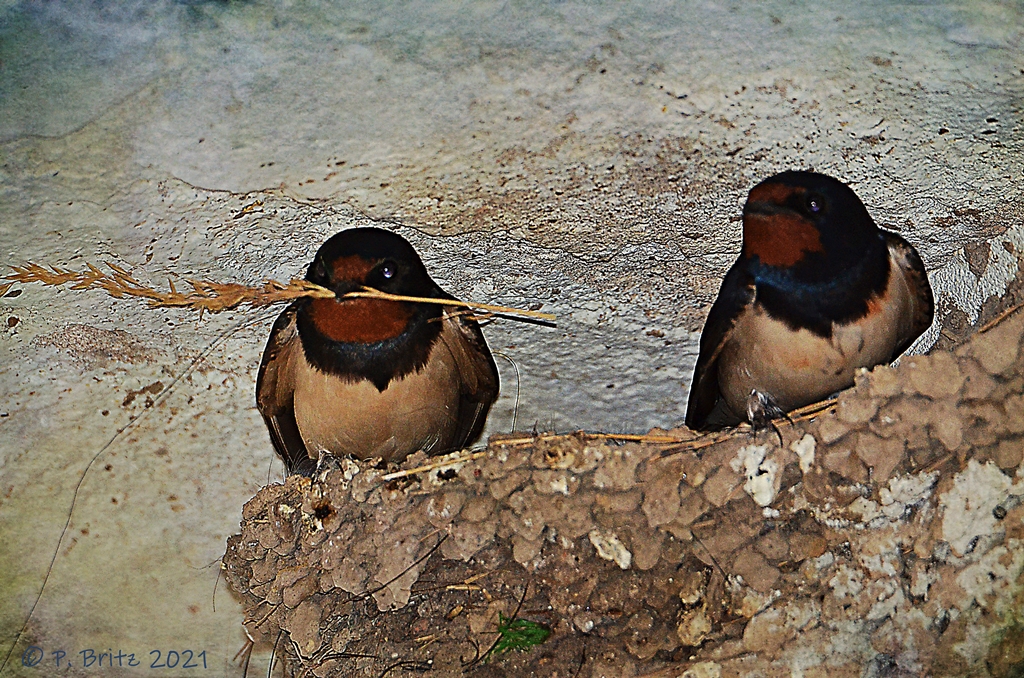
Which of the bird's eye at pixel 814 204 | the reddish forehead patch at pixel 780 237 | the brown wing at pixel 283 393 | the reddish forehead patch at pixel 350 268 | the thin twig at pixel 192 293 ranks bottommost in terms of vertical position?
the brown wing at pixel 283 393

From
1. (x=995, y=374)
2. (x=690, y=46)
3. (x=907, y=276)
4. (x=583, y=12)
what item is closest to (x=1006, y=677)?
(x=995, y=374)

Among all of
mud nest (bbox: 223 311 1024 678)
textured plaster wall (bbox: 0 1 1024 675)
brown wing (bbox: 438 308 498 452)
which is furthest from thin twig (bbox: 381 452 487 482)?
textured plaster wall (bbox: 0 1 1024 675)

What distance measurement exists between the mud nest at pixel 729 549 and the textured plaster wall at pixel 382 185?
2.02 ft

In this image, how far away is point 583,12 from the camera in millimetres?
2273

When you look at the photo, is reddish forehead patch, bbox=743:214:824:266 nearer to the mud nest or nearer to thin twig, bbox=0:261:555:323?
the mud nest

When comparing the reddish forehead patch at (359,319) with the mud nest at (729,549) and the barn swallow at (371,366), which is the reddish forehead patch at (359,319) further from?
the mud nest at (729,549)

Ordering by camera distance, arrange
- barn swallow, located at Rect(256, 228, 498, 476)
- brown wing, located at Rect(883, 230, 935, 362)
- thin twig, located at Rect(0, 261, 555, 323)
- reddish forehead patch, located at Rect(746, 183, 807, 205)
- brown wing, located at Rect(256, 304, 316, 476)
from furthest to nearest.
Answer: brown wing, located at Rect(256, 304, 316, 476)
brown wing, located at Rect(883, 230, 935, 362)
barn swallow, located at Rect(256, 228, 498, 476)
reddish forehead patch, located at Rect(746, 183, 807, 205)
thin twig, located at Rect(0, 261, 555, 323)

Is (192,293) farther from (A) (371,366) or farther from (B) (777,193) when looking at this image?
(B) (777,193)

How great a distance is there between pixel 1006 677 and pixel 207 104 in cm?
204

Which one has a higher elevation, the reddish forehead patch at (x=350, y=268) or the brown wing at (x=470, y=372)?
the reddish forehead patch at (x=350, y=268)

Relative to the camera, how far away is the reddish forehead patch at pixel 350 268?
8.02 ft

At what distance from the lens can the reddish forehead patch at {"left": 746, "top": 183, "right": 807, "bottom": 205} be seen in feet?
7.75

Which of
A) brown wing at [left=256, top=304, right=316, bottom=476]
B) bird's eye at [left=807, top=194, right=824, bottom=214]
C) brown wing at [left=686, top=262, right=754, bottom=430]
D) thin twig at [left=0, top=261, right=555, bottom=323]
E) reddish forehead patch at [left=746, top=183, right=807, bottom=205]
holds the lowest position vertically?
brown wing at [left=256, top=304, right=316, bottom=476]

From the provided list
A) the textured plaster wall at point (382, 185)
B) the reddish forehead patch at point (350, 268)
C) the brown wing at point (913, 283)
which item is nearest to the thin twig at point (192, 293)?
the reddish forehead patch at point (350, 268)
